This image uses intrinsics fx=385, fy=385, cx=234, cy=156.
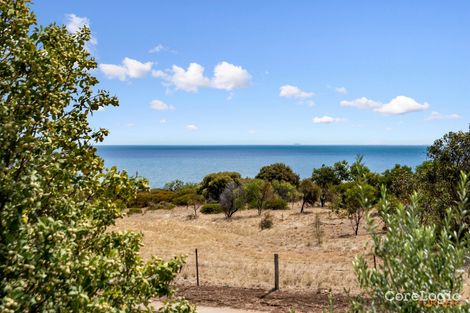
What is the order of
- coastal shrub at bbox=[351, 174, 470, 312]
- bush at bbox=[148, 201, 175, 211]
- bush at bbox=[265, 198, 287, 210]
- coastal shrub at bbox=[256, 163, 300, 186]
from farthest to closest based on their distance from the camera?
coastal shrub at bbox=[256, 163, 300, 186] → bush at bbox=[148, 201, 175, 211] → bush at bbox=[265, 198, 287, 210] → coastal shrub at bbox=[351, 174, 470, 312]

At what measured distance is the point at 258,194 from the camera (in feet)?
192

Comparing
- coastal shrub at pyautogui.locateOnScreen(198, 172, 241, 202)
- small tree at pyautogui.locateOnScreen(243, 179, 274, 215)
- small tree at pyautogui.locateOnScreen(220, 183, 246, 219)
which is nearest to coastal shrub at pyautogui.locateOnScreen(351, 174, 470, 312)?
small tree at pyautogui.locateOnScreen(220, 183, 246, 219)

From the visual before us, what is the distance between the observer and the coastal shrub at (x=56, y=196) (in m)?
5.45

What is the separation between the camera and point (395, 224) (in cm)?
584

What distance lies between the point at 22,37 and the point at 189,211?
5882cm

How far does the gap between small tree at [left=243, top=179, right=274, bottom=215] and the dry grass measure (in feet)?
5.53

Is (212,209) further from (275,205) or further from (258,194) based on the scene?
(275,205)

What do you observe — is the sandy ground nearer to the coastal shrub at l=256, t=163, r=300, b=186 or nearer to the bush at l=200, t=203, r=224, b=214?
the bush at l=200, t=203, r=224, b=214

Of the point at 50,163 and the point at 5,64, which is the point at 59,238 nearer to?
the point at 50,163

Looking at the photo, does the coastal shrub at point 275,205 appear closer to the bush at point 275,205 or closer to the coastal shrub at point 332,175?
the bush at point 275,205

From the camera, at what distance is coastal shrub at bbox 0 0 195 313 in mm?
5453

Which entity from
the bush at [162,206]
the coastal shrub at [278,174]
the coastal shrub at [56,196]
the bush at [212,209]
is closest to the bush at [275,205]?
the bush at [212,209]

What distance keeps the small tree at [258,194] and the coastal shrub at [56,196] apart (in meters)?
50.1

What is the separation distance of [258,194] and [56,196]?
5251 centimetres
